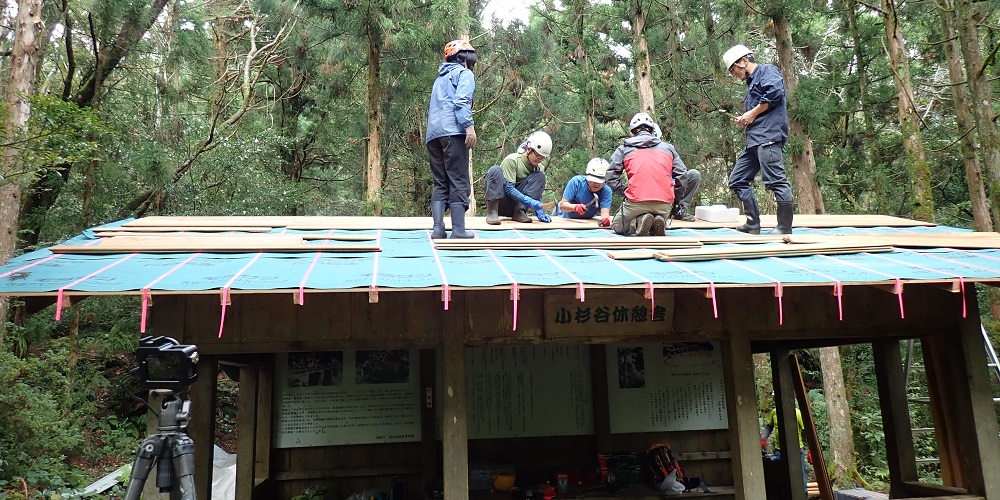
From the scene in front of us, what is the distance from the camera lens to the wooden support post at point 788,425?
23.7ft

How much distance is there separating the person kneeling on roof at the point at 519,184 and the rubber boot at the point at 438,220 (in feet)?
3.67

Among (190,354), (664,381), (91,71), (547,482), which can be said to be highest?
(91,71)

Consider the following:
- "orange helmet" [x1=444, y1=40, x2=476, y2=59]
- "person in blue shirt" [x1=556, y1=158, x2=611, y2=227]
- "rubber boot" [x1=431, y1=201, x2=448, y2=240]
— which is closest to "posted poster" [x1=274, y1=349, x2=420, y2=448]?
"rubber boot" [x1=431, y1=201, x2=448, y2=240]

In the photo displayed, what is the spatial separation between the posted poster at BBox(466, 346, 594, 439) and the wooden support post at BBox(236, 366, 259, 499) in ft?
7.81

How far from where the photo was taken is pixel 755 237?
17.8 ft

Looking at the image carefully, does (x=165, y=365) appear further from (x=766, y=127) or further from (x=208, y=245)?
(x=766, y=127)

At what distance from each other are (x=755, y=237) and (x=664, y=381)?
263 cm

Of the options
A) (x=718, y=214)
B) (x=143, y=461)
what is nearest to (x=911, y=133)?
(x=718, y=214)

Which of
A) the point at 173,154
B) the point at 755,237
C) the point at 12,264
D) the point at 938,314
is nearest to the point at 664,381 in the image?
the point at 755,237

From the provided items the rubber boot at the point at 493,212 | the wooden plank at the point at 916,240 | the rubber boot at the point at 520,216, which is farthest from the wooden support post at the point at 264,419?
the wooden plank at the point at 916,240

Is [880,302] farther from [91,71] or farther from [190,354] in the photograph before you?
[91,71]

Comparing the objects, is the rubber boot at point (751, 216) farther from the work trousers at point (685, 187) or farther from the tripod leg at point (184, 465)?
the tripod leg at point (184, 465)

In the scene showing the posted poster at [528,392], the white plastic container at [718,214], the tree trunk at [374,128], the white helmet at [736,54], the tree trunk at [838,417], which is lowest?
the tree trunk at [838,417]

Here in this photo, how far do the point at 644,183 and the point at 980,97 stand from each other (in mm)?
4711
